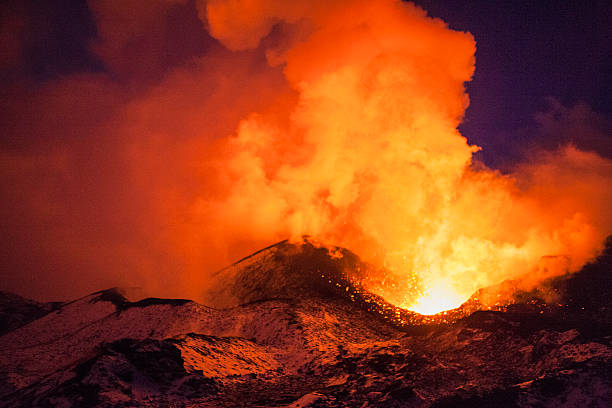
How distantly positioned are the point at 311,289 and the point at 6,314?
4157 cm

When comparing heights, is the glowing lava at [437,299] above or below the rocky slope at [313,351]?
above

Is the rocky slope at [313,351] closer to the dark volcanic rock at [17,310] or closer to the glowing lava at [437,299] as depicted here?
the glowing lava at [437,299]

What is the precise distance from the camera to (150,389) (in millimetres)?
19328

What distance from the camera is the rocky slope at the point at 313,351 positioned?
19.0 meters

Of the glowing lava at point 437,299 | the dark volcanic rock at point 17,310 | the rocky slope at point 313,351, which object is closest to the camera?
the rocky slope at point 313,351

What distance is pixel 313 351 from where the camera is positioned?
27.9 metres

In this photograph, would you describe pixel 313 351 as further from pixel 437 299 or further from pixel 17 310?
pixel 17 310

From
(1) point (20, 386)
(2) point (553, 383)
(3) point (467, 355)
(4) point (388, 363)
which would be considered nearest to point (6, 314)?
→ (1) point (20, 386)

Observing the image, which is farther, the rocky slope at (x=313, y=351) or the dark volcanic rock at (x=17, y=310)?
the dark volcanic rock at (x=17, y=310)

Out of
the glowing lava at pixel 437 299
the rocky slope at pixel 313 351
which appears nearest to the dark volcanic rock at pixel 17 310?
the rocky slope at pixel 313 351

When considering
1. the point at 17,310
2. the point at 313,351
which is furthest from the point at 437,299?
the point at 17,310

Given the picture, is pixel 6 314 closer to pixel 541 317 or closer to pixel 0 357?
pixel 0 357

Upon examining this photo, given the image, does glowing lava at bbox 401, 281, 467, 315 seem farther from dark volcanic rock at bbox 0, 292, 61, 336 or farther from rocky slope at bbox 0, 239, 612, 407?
dark volcanic rock at bbox 0, 292, 61, 336

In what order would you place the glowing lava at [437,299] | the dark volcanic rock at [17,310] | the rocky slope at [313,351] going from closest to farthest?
the rocky slope at [313,351]
the glowing lava at [437,299]
the dark volcanic rock at [17,310]
